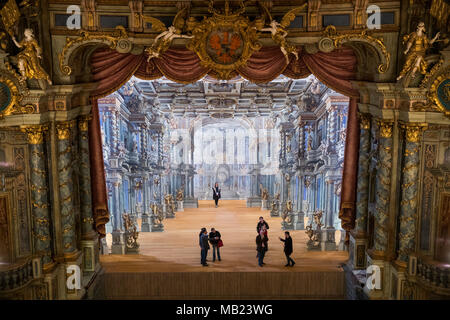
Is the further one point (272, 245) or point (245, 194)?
point (245, 194)

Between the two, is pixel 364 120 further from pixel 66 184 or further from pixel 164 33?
pixel 66 184

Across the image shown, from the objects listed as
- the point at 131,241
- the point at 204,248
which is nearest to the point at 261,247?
the point at 204,248

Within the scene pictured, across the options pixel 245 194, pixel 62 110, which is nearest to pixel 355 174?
pixel 62 110

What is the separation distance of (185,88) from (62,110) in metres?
10.1

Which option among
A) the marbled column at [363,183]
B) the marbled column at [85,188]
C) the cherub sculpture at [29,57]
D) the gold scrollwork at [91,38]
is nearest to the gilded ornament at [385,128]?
the marbled column at [363,183]

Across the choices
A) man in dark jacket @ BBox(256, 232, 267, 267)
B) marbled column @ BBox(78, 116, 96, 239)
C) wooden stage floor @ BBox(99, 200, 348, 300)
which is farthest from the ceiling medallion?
wooden stage floor @ BBox(99, 200, 348, 300)

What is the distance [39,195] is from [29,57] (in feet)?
10.5

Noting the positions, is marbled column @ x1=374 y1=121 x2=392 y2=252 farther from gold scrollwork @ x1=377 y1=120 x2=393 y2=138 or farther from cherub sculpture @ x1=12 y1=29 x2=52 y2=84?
cherub sculpture @ x1=12 y1=29 x2=52 y2=84

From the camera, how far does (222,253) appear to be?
44.3ft

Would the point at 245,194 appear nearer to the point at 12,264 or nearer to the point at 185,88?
Answer: the point at 185,88

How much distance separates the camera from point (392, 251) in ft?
30.6

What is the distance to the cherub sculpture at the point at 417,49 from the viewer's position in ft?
26.6

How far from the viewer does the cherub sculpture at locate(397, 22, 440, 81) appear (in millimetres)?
8117

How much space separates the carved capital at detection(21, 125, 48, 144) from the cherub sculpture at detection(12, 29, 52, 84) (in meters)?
1.13
